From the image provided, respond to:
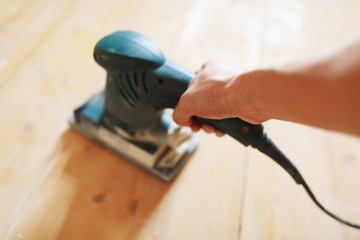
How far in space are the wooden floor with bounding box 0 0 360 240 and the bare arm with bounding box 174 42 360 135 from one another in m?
0.32

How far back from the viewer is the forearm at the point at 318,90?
13.3 inches

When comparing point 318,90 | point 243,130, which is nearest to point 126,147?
point 243,130

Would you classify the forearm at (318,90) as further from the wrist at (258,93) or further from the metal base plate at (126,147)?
the metal base plate at (126,147)

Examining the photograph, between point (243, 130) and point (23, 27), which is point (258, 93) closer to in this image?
point (243, 130)

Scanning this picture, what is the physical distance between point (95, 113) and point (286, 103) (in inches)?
22.5

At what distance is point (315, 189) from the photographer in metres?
0.86

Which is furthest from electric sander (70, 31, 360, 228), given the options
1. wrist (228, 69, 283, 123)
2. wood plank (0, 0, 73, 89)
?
wood plank (0, 0, 73, 89)

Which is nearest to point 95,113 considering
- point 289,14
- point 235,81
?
point 235,81

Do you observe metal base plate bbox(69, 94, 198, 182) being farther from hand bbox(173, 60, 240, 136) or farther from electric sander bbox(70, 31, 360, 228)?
hand bbox(173, 60, 240, 136)

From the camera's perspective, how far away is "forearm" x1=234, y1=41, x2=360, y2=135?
0.34m

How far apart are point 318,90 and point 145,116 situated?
473mm

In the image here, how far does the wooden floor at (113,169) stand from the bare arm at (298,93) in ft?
1.04

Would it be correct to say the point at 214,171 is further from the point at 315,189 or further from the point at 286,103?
the point at 286,103

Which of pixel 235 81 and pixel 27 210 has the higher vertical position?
pixel 235 81
